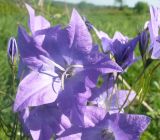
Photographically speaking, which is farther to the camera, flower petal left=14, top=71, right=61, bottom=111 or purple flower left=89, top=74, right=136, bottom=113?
purple flower left=89, top=74, right=136, bottom=113

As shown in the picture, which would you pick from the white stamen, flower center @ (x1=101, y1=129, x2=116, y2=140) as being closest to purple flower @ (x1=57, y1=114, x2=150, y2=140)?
flower center @ (x1=101, y1=129, x2=116, y2=140)

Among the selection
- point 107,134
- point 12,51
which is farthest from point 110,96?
point 12,51

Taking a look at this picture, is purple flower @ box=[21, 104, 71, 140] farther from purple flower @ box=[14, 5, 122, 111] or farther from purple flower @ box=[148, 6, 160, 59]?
purple flower @ box=[148, 6, 160, 59]

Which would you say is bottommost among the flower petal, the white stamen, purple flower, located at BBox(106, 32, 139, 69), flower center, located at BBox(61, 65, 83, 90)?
the flower petal

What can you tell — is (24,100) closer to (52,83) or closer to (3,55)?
(52,83)

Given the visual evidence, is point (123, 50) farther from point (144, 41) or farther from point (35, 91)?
Answer: point (35, 91)

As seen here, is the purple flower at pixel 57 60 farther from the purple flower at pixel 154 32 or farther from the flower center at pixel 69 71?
the purple flower at pixel 154 32
